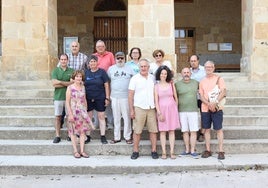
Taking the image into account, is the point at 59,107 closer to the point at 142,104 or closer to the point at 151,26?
the point at 142,104

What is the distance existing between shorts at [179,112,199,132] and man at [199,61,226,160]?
0.14m

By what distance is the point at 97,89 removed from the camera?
7484mm

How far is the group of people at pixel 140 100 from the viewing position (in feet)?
23.4

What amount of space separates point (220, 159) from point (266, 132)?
1398mm

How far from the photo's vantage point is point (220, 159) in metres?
7.04

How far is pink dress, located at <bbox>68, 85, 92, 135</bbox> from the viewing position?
721 centimetres

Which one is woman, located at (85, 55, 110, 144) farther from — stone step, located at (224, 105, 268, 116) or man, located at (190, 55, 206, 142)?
stone step, located at (224, 105, 268, 116)

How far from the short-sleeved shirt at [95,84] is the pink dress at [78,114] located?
254mm

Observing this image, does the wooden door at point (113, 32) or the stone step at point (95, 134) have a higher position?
the wooden door at point (113, 32)

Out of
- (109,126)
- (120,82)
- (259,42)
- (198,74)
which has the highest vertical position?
(259,42)

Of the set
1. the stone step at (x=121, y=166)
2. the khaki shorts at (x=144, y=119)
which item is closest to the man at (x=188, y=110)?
the stone step at (x=121, y=166)

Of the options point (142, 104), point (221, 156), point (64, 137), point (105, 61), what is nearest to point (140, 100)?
point (142, 104)

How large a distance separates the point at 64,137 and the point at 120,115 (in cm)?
118

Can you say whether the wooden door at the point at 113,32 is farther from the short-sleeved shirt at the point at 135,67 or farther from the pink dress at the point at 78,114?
the pink dress at the point at 78,114
